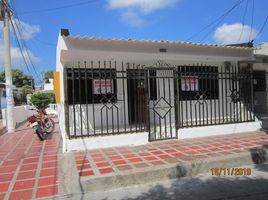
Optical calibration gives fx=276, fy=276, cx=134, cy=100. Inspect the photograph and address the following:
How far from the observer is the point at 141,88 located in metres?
8.88

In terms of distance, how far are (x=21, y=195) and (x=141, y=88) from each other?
17.1 feet

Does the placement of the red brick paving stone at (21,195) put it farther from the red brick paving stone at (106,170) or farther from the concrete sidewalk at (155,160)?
the red brick paving stone at (106,170)

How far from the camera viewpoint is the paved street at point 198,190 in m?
4.36

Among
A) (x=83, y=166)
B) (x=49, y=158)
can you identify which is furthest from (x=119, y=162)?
(x=49, y=158)

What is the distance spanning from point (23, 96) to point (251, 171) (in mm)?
40262

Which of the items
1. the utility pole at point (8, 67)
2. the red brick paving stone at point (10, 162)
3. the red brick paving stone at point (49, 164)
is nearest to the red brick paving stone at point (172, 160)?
the red brick paving stone at point (49, 164)

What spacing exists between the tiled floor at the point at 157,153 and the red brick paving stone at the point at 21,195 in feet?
2.99

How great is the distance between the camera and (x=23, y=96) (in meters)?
41.1

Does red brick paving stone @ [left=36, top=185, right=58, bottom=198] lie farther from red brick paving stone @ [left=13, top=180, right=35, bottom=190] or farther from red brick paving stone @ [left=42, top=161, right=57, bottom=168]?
red brick paving stone @ [left=42, top=161, right=57, bottom=168]

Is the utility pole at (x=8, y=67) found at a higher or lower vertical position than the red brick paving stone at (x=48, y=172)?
higher

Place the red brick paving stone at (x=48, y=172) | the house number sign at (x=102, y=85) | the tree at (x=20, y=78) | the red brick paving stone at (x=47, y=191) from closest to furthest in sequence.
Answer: the red brick paving stone at (x=47, y=191) → the red brick paving stone at (x=48, y=172) → the house number sign at (x=102, y=85) → the tree at (x=20, y=78)

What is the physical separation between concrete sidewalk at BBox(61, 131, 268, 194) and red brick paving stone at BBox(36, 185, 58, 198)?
18 centimetres

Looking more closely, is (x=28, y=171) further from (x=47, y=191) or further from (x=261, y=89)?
(x=261, y=89)

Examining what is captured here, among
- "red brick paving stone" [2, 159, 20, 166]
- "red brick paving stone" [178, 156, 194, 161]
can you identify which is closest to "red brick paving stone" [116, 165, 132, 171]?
"red brick paving stone" [178, 156, 194, 161]
